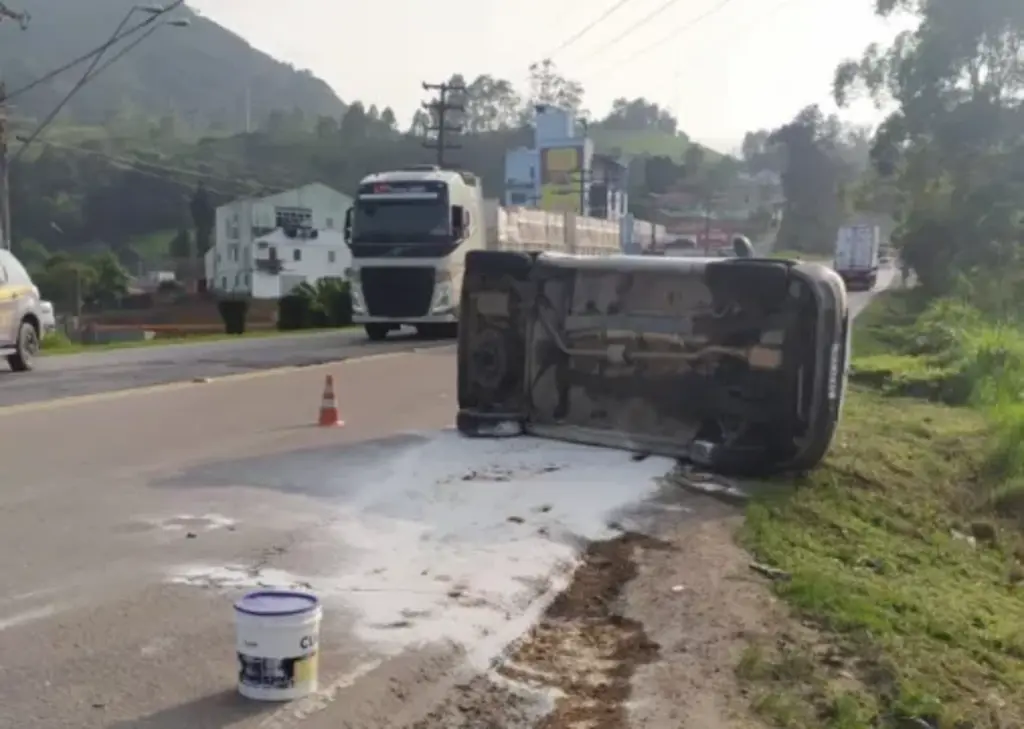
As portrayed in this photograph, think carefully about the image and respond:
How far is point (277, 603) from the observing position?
16.3ft

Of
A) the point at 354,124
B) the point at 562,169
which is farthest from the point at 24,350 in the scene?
the point at 354,124

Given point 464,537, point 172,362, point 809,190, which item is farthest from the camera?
point 809,190

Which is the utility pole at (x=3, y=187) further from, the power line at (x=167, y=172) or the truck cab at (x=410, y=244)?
the power line at (x=167, y=172)

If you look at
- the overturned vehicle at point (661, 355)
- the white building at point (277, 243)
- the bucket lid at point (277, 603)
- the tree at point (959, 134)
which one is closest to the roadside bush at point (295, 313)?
the tree at point (959, 134)

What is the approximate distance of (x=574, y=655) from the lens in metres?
5.94

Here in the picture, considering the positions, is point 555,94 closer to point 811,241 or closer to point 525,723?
point 811,241

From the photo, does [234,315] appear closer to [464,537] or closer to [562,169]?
[464,537]

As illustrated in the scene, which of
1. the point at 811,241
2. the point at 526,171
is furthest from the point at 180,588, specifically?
the point at 811,241

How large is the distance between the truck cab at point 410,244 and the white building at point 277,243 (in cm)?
5918

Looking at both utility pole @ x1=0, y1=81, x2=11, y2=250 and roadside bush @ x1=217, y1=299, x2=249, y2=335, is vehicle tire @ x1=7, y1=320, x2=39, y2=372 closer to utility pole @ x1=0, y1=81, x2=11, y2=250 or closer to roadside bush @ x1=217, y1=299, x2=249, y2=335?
utility pole @ x1=0, y1=81, x2=11, y2=250

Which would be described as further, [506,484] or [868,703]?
[506,484]

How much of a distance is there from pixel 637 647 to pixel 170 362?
1572 centimetres

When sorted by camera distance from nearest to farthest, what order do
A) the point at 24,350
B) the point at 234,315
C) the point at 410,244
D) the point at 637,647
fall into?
the point at 637,647, the point at 24,350, the point at 410,244, the point at 234,315

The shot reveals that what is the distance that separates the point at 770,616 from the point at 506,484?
288 cm
